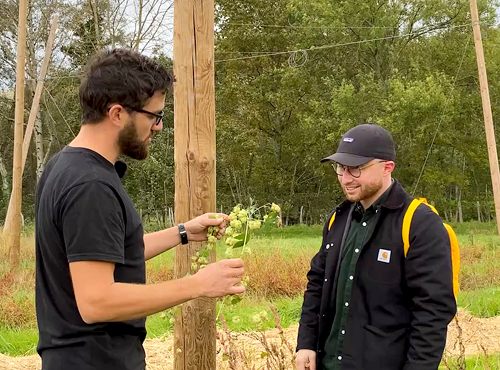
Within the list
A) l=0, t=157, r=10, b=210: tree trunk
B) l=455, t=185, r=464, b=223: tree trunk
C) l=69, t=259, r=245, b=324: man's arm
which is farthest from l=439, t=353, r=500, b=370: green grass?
l=455, t=185, r=464, b=223: tree trunk

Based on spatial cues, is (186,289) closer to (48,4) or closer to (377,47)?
(48,4)

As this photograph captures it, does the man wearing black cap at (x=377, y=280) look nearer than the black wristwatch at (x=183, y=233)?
Yes

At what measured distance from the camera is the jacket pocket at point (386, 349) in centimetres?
271

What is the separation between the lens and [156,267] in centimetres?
1163

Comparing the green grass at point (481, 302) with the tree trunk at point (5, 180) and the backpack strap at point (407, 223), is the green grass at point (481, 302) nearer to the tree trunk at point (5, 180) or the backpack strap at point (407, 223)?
the backpack strap at point (407, 223)

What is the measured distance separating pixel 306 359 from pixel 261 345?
3275 mm

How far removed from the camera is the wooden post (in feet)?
10.2

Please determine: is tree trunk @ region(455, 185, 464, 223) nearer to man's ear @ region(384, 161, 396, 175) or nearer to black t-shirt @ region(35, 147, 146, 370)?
man's ear @ region(384, 161, 396, 175)

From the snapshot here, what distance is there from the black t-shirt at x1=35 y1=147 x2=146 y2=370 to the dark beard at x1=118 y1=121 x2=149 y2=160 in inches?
4.0

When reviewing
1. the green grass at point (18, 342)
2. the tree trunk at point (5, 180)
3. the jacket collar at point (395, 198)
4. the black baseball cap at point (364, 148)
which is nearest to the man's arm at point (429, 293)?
the jacket collar at point (395, 198)

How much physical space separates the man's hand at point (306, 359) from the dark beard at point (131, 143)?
144cm

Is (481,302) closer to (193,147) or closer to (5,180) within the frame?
(193,147)

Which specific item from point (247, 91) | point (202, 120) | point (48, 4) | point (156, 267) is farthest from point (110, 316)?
point (247, 91)

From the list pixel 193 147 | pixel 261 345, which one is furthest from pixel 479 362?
pixel 193 147
